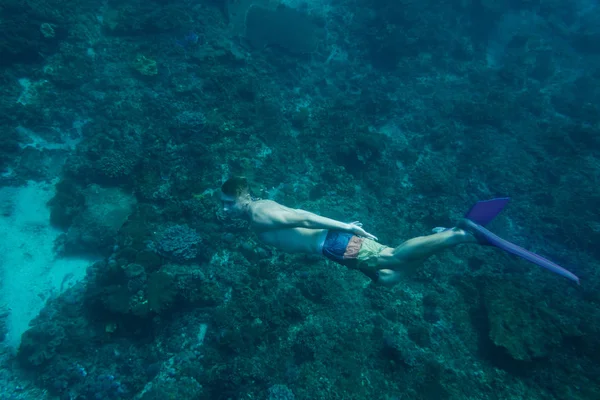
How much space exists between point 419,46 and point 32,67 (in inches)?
695

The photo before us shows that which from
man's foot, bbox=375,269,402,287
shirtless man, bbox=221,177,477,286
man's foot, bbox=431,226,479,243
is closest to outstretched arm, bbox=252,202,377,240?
shirtless man, bbox=221,177,477,286

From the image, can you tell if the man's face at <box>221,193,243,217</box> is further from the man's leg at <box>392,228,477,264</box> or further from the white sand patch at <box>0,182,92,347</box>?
the white sand patch at <box>0,182,92,347</box>

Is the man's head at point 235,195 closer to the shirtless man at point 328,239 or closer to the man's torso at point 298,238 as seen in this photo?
the shirtless man at point 328,239

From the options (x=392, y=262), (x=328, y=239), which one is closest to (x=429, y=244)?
(x=392, y=262)

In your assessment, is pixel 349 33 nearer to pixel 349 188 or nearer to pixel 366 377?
pixel 349 188

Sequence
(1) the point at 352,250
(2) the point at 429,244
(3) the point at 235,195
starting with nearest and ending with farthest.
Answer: (2) the point at 429,244, (1) the point at 352,250, (3) the point at 235,195

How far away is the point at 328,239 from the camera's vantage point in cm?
467

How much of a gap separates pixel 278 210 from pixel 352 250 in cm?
134

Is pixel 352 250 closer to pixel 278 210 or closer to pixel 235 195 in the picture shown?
pixel 278 210

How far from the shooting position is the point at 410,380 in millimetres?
5727

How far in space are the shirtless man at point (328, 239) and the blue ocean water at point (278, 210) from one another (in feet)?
0.11

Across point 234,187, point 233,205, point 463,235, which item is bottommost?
point 233,205

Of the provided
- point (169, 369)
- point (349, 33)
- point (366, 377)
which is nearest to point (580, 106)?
point (349, 33)

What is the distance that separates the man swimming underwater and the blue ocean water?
0.04 meters
